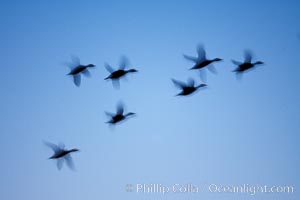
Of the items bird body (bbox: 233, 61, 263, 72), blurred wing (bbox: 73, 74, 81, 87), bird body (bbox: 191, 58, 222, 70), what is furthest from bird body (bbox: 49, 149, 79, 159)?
A: bird body (bbox: 233, 61, 263, 72)

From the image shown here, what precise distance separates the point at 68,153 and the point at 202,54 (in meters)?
5.92

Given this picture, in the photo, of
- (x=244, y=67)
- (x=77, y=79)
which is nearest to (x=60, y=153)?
(x=77, y=79)

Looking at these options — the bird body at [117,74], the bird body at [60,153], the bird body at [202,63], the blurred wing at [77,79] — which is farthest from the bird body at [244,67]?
the bird body at [60,153]

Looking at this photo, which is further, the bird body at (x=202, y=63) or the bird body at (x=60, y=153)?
the bird body at (x=60, y=153)

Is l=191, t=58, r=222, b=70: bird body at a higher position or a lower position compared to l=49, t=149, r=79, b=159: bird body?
higher

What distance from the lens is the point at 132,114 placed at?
17.2 meters

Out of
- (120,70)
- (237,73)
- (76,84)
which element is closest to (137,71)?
(120,70)

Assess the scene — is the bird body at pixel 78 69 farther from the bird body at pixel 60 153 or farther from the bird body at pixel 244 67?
the bird body at pixel 244 67

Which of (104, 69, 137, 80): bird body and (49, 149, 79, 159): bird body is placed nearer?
(104, 69, 137, 80): bird body

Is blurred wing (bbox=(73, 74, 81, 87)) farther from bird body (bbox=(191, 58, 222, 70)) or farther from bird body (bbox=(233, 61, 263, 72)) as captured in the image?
bird body (bbox=(233, 61, 263, 72))

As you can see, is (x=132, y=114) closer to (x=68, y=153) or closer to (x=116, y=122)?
(x=116, y=122)

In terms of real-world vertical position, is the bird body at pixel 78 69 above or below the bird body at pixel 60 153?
above

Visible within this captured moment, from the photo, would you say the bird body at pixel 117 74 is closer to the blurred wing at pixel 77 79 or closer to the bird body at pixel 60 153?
the blurred wing at pixel 77 79

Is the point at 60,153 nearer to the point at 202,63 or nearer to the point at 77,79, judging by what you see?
the point at 77,79
